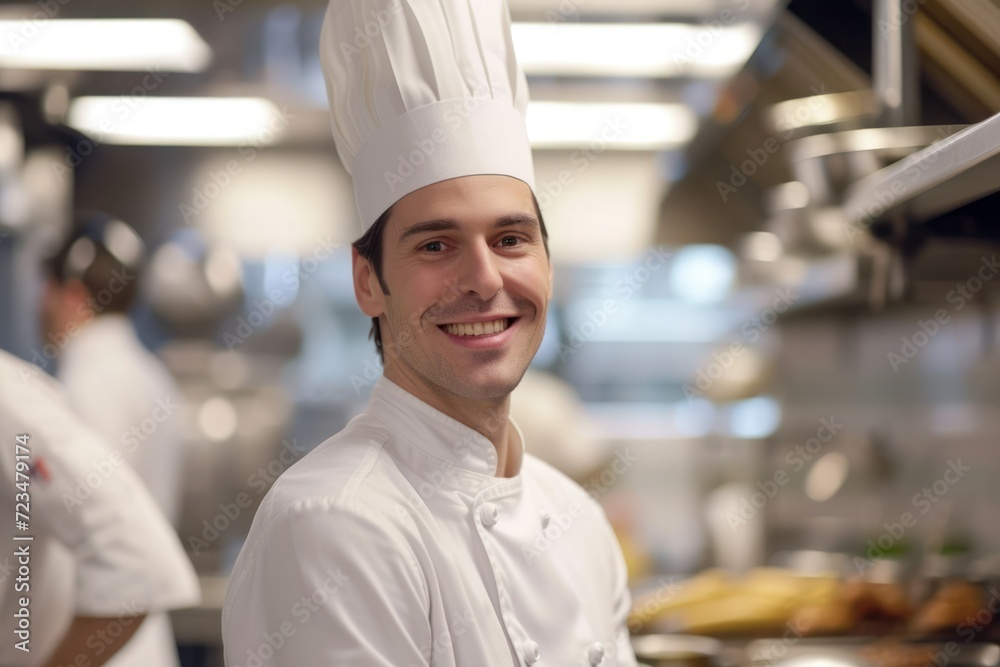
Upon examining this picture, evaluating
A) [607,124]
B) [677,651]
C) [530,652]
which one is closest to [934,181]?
[530,652]

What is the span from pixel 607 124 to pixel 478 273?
112 inches

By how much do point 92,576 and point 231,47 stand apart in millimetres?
2400

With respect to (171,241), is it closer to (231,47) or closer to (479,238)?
(231,47)

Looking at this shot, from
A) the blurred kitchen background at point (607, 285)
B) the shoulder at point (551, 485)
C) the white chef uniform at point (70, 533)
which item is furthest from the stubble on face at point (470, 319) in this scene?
the blurred kitchen background at point (607, 285)

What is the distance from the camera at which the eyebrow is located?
100 cm

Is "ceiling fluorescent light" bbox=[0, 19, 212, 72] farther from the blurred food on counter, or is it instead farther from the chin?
the chin

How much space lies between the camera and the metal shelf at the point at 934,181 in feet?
3.48

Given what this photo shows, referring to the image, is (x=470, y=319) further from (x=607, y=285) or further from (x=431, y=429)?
(x=607, y=285)

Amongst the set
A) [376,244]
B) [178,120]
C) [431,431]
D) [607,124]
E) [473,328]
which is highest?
[178,120]

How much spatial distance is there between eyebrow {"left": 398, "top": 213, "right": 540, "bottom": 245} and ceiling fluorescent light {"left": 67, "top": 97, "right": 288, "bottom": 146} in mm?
2739

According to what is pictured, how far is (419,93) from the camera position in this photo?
107 cm

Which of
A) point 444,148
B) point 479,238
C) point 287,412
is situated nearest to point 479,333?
point 479,238

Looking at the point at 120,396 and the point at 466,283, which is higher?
the point at 466,283

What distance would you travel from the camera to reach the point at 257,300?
3.59 m
